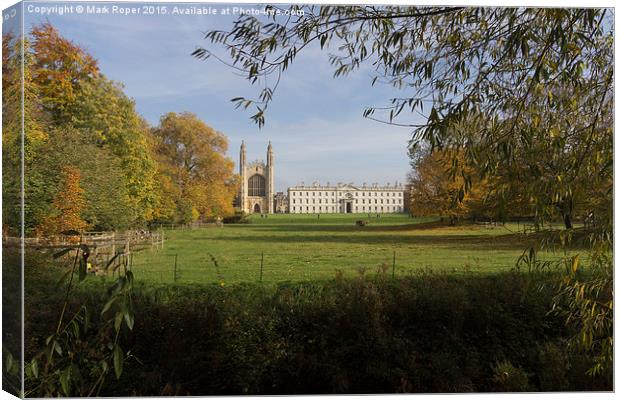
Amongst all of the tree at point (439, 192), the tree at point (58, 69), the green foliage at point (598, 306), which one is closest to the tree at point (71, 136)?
the tree at point (58, 69)

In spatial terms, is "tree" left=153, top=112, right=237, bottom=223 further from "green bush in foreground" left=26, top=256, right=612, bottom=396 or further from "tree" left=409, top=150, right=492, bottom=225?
"tree" left=409, top=150, right=492, bottom=225

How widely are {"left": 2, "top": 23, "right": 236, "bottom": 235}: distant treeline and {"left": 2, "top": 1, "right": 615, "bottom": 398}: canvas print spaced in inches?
0.5

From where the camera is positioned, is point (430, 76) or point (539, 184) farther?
point (430, 76)

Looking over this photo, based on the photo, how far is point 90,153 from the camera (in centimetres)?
337

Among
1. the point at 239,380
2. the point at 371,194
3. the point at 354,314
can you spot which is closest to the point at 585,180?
the point at 371,194

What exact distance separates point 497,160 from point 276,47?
159 centimetres

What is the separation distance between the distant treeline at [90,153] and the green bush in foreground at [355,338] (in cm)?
58

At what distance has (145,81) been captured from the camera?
3.30m

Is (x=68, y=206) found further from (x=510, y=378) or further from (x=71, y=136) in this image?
(x=510, y=378)

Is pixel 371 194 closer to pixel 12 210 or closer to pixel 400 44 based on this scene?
pixel 400 44

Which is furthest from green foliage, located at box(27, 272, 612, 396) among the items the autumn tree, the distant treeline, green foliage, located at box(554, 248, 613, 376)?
the autumn tree

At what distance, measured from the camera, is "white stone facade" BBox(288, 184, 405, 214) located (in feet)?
12.2

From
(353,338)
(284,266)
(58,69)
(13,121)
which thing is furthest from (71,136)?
(353,338)

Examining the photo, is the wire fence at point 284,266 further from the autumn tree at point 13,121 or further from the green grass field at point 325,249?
the autumn tree at point 13,121
